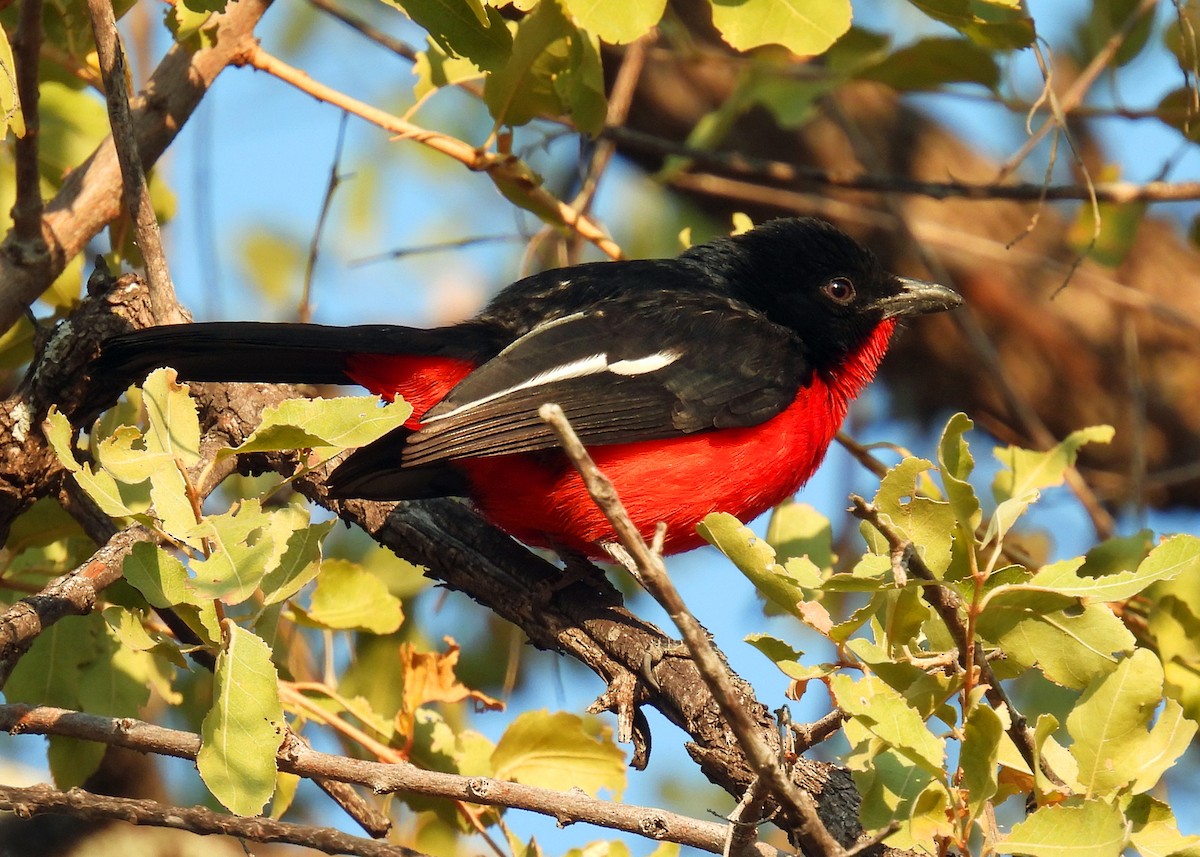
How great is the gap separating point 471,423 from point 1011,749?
174cm

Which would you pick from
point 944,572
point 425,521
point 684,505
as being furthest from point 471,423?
point 944,572

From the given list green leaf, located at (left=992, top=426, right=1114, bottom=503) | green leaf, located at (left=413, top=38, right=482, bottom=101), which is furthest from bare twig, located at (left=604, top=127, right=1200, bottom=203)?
green leaf, located at (left=992, top=426, right=1114, bottom=503)

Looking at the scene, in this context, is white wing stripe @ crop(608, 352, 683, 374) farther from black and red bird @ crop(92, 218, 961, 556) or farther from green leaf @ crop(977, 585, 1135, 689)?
green leaf @ crop(977, 585, 1135, 689)

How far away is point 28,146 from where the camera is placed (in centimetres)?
315

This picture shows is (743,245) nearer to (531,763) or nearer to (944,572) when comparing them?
(531,763)

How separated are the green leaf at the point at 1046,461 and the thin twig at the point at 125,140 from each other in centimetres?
201

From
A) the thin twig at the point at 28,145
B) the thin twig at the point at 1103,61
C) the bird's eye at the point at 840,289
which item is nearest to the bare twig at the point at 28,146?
the thin twig at the point at 28,145

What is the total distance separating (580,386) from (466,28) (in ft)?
3.83

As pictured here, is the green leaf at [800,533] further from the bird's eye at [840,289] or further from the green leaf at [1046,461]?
the bird's eye at [840,289]

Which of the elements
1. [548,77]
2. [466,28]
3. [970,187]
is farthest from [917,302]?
[466,28]

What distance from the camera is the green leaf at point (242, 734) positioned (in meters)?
2.34

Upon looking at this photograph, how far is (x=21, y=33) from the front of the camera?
305cm

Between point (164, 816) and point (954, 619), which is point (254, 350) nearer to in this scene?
point (164, 816)

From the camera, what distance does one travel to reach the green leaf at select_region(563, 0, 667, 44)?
9.67 ft
